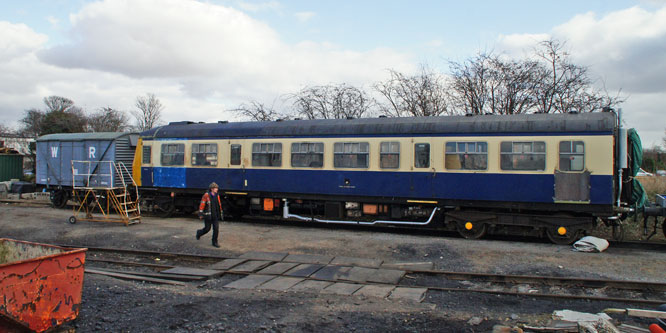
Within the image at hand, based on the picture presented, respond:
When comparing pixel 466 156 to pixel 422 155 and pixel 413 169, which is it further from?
pixel 413 169

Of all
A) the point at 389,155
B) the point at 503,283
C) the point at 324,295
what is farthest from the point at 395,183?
the point at 324,295

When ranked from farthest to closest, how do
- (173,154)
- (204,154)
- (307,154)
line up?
(173,154) → (204,154) → (307,154)

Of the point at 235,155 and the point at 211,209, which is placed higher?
the point at 235,155

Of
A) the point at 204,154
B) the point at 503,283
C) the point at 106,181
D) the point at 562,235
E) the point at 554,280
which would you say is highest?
the point at 204,154

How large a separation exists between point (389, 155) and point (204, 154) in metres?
6.92

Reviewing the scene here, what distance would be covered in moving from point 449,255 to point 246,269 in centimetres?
482

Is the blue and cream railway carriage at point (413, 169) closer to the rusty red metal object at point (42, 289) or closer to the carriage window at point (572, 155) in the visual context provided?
the carriage window at point (572, 155)

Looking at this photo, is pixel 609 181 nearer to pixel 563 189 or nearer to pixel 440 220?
pixel 563 189

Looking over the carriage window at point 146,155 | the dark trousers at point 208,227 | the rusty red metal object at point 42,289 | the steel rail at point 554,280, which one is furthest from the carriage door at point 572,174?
the carriage window at point 146,155

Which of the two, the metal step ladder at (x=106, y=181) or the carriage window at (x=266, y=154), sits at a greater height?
the carriage window at (x=266, y=154)

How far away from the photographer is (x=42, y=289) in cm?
559

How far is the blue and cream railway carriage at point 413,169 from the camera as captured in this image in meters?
11.4

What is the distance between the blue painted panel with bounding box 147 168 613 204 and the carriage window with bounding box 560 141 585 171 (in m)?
0.42

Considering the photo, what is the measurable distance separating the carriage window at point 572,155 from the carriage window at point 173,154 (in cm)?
1254
